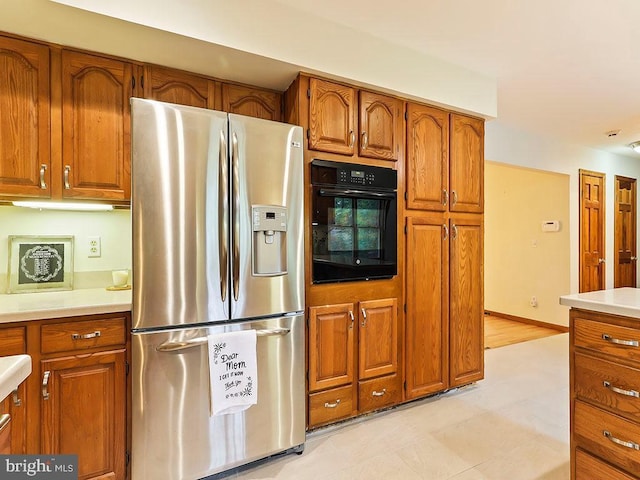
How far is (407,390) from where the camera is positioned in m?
2.43

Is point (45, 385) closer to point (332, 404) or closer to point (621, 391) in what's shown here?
point (332, 404)

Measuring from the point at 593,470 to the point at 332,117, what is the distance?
7.16 feet

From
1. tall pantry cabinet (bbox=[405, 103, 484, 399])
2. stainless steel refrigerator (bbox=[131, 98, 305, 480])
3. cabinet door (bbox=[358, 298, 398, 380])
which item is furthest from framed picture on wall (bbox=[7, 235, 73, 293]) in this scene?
tall pantry cabinet (bbox=[405, 103, 484, 399])

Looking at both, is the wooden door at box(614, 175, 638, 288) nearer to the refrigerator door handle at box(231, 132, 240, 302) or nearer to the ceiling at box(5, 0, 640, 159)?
the ceiling at box(5, 0, 640, 159)

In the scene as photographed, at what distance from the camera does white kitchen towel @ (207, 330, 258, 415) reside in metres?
1.65

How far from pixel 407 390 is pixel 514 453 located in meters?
0.71

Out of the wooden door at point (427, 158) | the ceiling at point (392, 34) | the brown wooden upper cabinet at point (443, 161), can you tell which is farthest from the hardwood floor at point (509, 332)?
the ceiling at point (392, 34)

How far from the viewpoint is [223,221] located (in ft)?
5.57

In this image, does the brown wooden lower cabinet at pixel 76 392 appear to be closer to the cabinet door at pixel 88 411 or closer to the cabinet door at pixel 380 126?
the cabinet door at pixel 88 411

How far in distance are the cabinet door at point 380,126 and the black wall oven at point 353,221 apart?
0.13m

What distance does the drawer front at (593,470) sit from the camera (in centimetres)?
135

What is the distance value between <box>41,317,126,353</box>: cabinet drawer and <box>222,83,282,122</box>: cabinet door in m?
1.43

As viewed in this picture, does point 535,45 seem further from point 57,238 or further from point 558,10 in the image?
point 57,238

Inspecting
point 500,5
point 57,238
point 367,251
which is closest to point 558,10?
point 500,5
